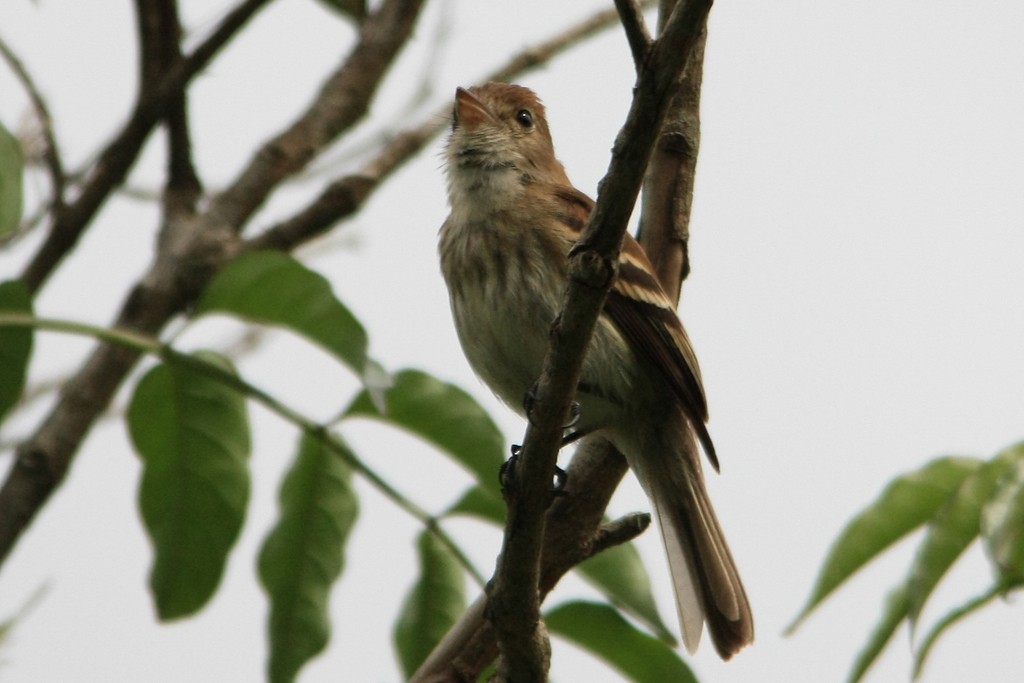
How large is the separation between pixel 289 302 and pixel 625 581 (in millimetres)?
999

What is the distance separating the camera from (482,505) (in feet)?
10.3

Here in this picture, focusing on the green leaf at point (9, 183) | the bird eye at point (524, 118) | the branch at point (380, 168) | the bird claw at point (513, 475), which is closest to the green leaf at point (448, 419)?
the bird claw at point (513, 475)

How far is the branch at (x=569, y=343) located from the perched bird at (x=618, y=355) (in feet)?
4.49

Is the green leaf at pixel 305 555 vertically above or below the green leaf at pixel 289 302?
below

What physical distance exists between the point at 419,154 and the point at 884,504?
234 centimetres

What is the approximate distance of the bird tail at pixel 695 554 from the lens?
3834mm

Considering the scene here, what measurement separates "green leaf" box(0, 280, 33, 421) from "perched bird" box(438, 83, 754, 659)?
152cm

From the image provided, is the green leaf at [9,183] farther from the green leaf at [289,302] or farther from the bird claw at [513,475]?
the bird claw at [513,475]

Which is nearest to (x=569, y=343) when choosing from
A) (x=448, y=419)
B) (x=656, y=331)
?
(x=448, y=419)

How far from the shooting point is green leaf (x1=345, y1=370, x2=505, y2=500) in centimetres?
308

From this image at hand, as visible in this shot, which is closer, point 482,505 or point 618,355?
point 482,505

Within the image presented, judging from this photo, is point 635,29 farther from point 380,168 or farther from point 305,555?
point 380,168

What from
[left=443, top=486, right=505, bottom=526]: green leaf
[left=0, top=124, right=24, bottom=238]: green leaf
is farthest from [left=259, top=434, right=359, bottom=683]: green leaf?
[left=0, top=124, right=24, bottom=238]: green leaf

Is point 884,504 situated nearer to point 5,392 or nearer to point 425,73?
point 5,392
